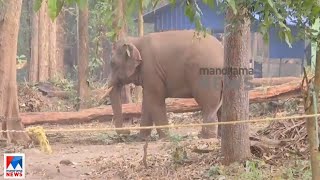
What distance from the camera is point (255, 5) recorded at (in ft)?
12.3

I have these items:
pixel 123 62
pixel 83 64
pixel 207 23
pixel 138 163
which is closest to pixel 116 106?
pixel 123 62

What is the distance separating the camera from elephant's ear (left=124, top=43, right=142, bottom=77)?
35.2 feet

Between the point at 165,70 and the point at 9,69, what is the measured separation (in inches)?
115

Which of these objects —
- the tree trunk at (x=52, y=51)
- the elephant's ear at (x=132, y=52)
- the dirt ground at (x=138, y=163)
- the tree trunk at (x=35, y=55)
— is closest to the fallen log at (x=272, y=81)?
the elephant's ear at (x=132, y=52)

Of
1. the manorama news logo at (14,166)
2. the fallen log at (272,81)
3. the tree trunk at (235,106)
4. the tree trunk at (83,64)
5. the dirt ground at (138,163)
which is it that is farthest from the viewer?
the tree trunk at (83,64)

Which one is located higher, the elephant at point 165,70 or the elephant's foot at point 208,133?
the elephant at point 165,70

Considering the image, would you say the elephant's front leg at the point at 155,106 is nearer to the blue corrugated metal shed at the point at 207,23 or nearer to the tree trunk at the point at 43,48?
the tree trunk at the point at 43,48

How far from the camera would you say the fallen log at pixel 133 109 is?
11.8m

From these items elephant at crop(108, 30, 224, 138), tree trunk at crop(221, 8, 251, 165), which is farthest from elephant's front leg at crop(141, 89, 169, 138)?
tree trunk at crop(221, 8, 251, 165)

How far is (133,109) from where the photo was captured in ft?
40.9

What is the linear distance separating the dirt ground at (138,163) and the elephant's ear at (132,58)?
1.54 m

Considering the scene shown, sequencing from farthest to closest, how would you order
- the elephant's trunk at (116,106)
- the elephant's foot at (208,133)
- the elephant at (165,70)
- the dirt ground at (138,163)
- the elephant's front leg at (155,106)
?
the elephant's trunk at (116,106) → the elephant's front leg at (155,106) → the elephant at (165,70) → the elephant's foot at (208,133) → the dirt ground at (138,163)

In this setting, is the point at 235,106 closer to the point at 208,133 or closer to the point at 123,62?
the point at 208,133

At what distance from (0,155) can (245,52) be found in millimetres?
4132
